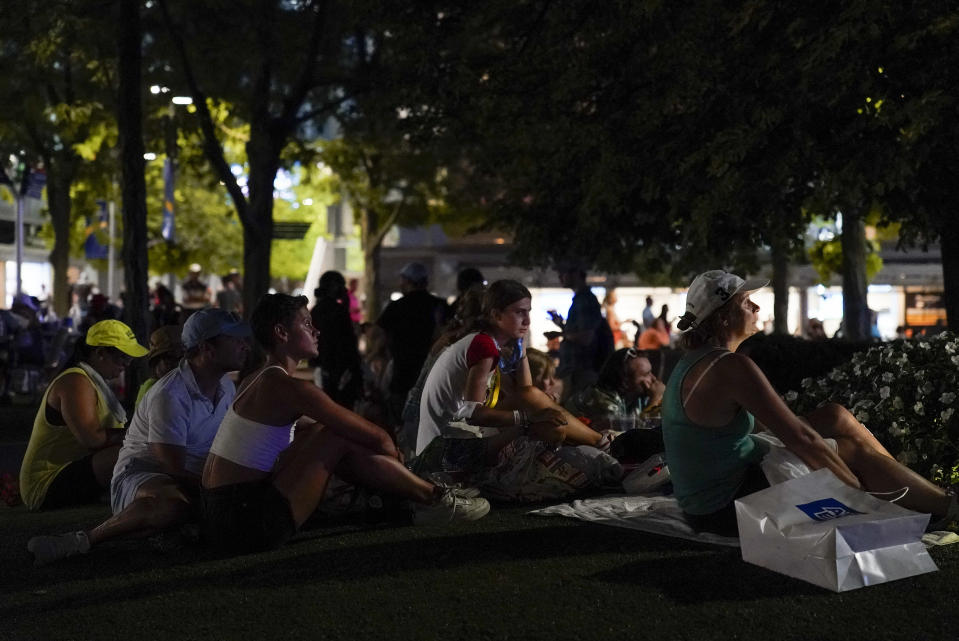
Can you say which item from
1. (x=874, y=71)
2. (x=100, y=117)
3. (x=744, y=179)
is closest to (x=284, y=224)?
(x=100, y=117)

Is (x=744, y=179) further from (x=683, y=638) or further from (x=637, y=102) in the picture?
(x=683, y=638)

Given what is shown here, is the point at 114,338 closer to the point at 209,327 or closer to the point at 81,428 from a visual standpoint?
the point at 81,428

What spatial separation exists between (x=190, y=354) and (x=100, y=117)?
1979 cm

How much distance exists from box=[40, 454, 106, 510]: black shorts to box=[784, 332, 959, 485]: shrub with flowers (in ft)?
15.0

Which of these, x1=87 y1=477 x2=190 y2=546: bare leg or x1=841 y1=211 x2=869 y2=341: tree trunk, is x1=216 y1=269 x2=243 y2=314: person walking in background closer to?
x1=841 y1=211 x2=869 y2=341: tree trunk

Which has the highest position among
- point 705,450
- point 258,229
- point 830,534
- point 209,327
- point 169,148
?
point 169,148

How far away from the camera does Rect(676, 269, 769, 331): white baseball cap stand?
6535mm

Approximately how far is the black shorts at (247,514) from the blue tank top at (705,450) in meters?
1.81

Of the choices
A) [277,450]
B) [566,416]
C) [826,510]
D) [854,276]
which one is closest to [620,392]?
[566,416]

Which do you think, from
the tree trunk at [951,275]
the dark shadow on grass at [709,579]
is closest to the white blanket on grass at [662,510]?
the dark shadow on grass at [709,579]

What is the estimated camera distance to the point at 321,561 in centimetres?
703

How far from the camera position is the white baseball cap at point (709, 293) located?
654 centimetres

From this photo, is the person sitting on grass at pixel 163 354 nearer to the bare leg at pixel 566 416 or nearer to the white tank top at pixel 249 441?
the bare leg at pixel 566 416

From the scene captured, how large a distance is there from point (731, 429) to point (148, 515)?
282 centimetres
